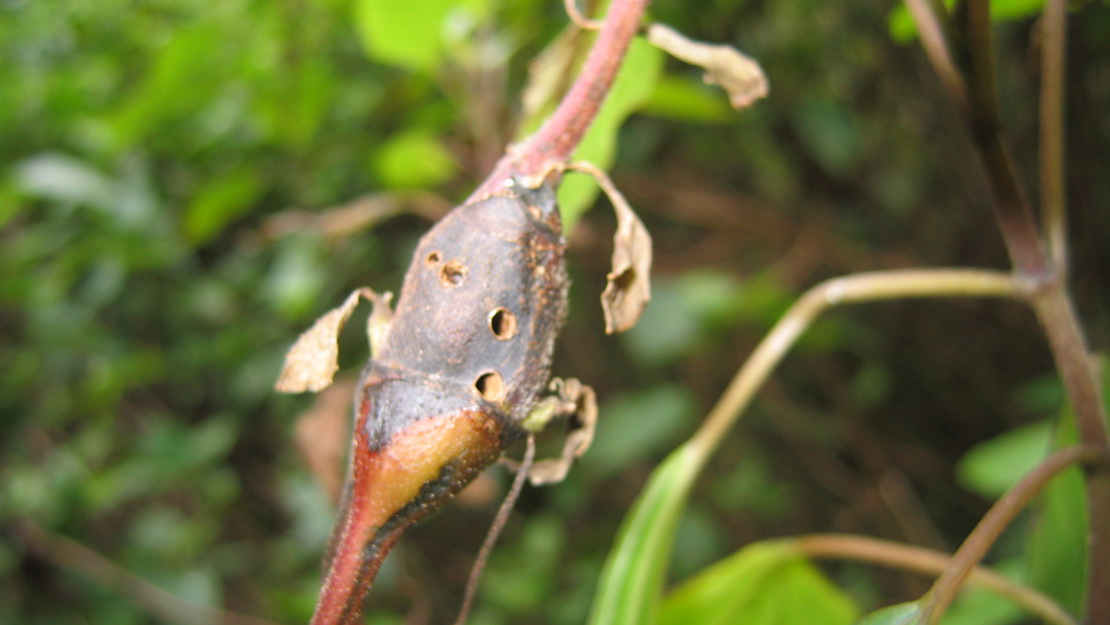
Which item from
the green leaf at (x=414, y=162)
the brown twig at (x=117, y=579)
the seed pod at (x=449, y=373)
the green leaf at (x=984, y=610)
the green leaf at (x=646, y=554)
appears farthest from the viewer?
the brown twig at (x=117, y=579)

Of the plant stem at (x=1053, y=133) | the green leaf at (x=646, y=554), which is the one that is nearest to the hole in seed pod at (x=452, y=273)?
the green leaf at (x=646, y=554)

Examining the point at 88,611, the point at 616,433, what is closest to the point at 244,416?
the point at 88,611

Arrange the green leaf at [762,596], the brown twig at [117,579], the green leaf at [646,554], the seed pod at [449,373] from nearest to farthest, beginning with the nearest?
the seed pod at [449,373]
the green leaf at [646,554]
the green leaf at [762,596]
the brown twig at [117,579]

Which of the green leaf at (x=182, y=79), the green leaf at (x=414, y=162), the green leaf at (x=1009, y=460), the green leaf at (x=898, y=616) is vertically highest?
the green leaf at (x=182, y=79)

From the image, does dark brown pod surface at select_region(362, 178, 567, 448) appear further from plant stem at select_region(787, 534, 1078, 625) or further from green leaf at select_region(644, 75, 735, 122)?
green leaf at select_region(644, 75, 735, 122)

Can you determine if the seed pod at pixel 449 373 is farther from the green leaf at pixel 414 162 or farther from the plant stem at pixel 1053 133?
the green leaf at pixel 414 162

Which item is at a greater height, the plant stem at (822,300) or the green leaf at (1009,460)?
the plant stem at (822,300)

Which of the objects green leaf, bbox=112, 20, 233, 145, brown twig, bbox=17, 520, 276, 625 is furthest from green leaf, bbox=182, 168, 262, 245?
brown twig, bbox=17, 520, 276, 625

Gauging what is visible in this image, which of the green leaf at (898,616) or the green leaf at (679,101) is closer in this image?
the green leaf at (898,616)
